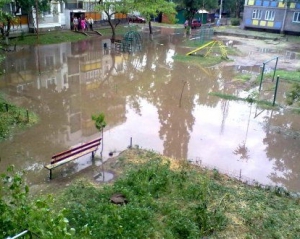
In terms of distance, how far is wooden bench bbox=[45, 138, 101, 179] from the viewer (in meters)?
9.89

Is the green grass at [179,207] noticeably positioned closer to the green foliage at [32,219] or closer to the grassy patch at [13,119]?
the green foliage at [32,219]

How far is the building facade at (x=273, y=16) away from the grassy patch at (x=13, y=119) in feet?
110

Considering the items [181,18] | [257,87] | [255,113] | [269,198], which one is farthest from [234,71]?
[181,18]

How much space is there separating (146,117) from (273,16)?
31319mm

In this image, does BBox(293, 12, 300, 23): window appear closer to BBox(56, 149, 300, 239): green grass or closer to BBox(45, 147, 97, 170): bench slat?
BBox(56, 149, 300, 239): green grass

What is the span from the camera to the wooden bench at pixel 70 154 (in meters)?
9.89

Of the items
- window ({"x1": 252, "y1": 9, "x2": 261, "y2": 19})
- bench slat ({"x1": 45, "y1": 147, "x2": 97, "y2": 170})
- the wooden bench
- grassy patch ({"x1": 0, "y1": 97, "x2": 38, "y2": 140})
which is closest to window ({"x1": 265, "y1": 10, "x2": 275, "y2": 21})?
window ({"x1": 252, "y1": 9, "x2": 261, "y2": 19})

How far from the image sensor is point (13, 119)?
44.3ft

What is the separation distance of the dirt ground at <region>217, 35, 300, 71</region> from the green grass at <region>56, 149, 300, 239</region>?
56.6 feet

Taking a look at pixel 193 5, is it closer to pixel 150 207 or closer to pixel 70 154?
pixel 70 154

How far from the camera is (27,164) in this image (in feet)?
35.3

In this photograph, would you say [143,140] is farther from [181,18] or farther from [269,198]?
[181,18]

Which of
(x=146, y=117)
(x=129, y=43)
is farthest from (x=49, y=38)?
(x=146, y=117)

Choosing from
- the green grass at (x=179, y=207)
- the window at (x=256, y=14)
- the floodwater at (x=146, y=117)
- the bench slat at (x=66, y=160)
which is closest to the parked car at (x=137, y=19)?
the window at (x=256, y=14)
